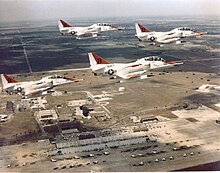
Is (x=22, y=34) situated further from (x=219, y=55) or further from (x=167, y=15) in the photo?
(x=219, y=55)

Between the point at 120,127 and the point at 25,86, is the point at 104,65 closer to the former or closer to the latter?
the point at 25,86

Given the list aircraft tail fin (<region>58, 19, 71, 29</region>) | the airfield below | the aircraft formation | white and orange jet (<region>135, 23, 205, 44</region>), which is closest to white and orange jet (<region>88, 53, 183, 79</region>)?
the aircraft formation

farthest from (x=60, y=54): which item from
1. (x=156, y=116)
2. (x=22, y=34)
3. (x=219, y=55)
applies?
(x=219, y=55)

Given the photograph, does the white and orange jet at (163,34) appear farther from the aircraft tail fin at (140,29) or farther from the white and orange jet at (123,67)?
the white and orange jet at (123,67)

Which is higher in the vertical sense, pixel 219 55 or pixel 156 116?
pixel 219 55

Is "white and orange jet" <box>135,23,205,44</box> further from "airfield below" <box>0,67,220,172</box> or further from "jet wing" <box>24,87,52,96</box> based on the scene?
"jet wing" <box>24,87,52,96</box>
